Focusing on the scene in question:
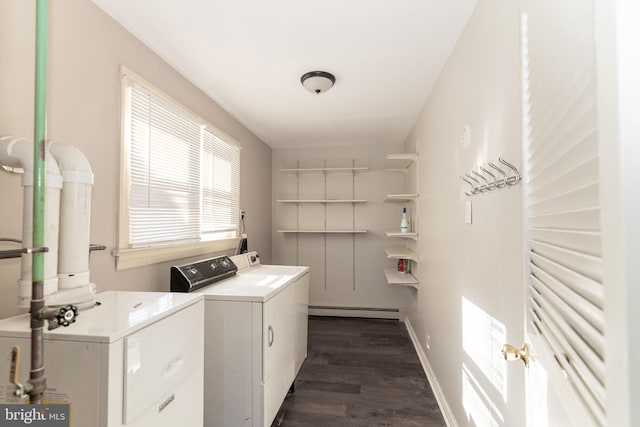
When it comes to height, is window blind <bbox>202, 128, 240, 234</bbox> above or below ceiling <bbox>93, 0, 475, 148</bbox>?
below

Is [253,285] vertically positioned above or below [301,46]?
below

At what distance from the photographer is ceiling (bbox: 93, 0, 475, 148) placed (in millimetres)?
1532

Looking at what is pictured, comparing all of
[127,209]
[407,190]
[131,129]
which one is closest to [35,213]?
[127,209]

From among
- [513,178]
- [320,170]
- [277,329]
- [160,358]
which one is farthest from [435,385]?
[320,170]

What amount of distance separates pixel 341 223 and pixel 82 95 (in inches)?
126

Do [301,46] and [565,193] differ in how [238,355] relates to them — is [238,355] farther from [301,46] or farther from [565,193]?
[301,46]

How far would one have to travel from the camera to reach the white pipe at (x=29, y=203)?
1001mm

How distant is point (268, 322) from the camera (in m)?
1.74

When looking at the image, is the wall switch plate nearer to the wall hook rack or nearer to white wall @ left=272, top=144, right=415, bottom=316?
the wall hook rack

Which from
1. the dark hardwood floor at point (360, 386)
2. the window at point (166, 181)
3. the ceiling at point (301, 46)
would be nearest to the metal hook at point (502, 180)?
the ceiling at point (301, 46)

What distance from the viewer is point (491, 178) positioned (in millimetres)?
1347

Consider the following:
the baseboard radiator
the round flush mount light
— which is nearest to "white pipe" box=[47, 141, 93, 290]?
the round flush mount light

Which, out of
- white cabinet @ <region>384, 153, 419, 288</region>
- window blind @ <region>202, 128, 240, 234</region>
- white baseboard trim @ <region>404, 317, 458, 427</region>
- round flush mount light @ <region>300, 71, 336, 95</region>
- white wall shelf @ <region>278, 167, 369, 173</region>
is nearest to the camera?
white baseboard trim @ <region>404, 317, 458, 427</region>

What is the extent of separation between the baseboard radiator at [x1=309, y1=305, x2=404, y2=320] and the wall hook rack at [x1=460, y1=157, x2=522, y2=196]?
275 centimetres
